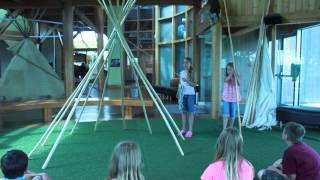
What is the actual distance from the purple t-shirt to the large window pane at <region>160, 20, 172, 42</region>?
11067 millimetres

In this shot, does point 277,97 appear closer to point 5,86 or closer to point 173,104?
point 173,104

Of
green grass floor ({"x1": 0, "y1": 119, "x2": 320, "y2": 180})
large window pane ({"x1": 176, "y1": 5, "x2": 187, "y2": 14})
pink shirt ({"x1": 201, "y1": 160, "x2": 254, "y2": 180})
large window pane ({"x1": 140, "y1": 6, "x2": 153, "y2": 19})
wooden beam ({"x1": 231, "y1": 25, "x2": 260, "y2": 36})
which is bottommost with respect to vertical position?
green grass floor ({"x1": 0, "y1": 119, "x2": 320, "y2": 180})

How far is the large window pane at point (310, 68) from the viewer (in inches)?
296

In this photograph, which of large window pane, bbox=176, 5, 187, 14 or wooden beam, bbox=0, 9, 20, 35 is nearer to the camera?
wooden beam, bbox=0, 9, 20, 35

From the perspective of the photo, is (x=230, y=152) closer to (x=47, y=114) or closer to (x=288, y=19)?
(x=288, y=19)

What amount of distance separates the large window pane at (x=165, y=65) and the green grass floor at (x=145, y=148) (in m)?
6.49

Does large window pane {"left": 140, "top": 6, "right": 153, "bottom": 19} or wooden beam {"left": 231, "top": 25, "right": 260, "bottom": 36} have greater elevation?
large window pane {"left": 140, "top": 6, "right": 153, "bottom": 19}

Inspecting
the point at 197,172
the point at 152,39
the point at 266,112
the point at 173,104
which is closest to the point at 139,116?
the point at 173,104

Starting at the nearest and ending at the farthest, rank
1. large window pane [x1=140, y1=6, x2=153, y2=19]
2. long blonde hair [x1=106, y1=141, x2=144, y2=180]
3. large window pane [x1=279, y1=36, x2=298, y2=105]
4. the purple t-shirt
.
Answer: long blonde hair [x1=106, y1=141, x2=144, y2=180], the purple t-shirt, large window pane [x1=279, y1=36, x2=298, y2=105], large window pane [x1=140, y1=6, x2=153, y2=19]

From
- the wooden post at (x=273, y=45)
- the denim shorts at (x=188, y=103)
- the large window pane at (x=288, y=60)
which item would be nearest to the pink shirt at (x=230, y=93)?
the denim shorts at (x=188, y=103)

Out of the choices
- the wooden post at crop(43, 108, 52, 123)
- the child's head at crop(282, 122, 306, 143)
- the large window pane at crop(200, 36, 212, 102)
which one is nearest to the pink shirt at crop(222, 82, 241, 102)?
the large window pane at crop(200, 36, 212, 102)

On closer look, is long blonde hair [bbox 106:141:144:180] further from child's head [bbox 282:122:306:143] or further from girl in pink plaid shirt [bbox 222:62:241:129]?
girl in pink plaid shirt [bbox 222:62:241:129]

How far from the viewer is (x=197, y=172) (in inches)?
164

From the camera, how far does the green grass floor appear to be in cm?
423
